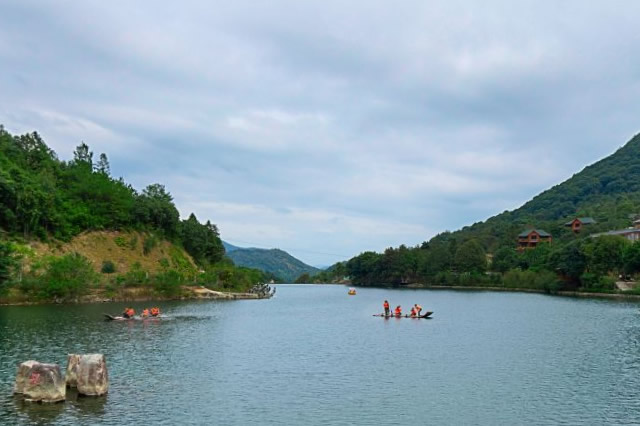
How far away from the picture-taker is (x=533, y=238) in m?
162

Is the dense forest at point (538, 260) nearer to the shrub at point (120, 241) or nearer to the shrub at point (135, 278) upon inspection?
the shrub at point (135, 278)

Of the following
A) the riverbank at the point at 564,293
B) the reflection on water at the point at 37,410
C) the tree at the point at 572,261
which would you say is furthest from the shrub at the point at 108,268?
the tree at the point at 572,261

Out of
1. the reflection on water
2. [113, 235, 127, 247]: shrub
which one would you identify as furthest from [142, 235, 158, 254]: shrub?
the reflection on water

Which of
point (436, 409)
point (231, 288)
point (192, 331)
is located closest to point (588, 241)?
point (231, 288)

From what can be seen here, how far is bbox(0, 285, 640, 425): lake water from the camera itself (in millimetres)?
23578

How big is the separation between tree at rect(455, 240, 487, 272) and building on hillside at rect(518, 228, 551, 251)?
47.9ft

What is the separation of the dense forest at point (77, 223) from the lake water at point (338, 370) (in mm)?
17480

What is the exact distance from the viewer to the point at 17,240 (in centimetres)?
8362

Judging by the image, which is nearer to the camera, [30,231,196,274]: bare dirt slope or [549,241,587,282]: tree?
[30,231,196,274]: bare dirt slope

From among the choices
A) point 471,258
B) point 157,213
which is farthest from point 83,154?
point 471,258

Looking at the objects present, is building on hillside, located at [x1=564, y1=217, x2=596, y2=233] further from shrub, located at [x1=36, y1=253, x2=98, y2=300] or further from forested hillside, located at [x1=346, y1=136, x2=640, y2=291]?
shrub, located at [x1=36, y1=253, x2=98, y2=300]

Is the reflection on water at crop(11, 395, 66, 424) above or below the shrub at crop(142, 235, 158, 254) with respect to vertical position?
below

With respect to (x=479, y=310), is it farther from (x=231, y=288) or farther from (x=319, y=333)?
(x=231, y=288)

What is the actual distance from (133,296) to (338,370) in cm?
6320
